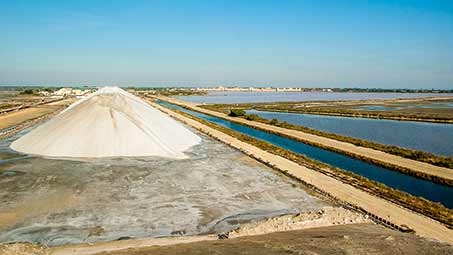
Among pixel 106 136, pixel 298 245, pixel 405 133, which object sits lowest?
pixel 298 245

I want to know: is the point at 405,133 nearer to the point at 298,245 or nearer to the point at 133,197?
the point at 133,197

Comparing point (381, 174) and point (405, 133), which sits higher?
point (405, 133)

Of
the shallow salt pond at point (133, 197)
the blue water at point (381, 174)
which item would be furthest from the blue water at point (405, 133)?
the shallow salt pond at point (133, 197)

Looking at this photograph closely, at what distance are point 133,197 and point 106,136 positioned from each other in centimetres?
705

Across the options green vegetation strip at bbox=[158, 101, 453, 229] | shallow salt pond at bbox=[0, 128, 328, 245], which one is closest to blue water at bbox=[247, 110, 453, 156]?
green vegetation strip at bbox=[158, 101, 453, 229]

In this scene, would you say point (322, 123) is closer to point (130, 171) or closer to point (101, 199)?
point (130, 171)

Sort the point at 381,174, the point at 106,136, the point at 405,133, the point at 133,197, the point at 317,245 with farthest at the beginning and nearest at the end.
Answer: the point at 405,133
the point at 106,136
the point at 381,174
the point at 133,197
the point at 317,245

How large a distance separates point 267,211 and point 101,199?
4.61m

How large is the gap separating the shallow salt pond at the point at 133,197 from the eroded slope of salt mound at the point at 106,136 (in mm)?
999

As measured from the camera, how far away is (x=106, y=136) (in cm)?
1675

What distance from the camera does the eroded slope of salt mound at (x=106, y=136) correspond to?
16.0m

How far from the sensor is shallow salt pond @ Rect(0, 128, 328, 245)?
8305 mm

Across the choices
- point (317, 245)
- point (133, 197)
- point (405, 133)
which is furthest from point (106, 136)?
point (405, 133)

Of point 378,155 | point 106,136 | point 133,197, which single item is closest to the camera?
point 133,197
